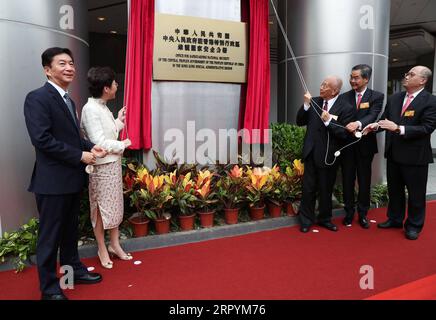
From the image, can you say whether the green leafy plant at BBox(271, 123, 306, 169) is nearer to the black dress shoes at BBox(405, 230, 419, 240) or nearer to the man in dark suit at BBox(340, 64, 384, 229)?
the man in dark suit at BBox(340, 64, 384, 229)

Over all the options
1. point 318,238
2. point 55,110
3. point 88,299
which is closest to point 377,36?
point 318,238

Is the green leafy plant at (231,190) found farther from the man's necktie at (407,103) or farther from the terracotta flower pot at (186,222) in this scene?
the man's necktie at (407,103)

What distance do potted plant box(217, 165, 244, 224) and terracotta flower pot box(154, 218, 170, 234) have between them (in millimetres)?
584

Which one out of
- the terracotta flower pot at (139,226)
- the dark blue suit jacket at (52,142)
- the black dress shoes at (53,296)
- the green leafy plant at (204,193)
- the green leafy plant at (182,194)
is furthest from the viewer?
the green leafy plant at (204,193)

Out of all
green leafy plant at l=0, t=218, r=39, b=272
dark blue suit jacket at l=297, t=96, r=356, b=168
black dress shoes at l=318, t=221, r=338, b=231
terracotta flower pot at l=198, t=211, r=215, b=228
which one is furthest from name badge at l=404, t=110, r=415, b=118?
green leafy plant at l=0, t=218, r=39, b=272

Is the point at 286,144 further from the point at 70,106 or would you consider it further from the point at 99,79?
the point at 70,106

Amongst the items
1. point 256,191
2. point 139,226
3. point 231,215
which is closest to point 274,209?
point 256,191

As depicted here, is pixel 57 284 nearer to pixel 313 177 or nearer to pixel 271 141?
pixel 313 177

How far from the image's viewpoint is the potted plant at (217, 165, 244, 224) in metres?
3.39

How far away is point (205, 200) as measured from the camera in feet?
10.7

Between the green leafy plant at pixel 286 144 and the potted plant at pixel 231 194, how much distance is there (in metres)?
0.74

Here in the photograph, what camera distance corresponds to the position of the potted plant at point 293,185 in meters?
3.69

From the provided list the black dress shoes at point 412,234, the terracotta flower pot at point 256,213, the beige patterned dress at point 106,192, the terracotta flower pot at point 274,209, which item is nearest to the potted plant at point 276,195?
the terracotta flower pot at point 274,209

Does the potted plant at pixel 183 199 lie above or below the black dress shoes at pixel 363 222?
above
